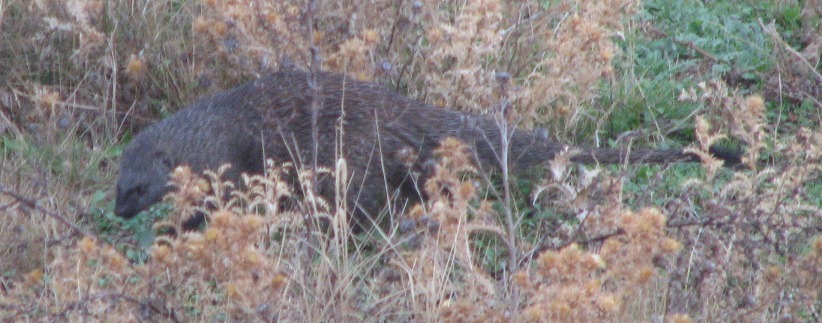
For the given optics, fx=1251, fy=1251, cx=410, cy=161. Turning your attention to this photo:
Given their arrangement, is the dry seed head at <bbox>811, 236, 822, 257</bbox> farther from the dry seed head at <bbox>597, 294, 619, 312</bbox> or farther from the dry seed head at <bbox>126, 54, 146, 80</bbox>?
the dry seed head at <bbox>126, 54, 146, 80</bbox>

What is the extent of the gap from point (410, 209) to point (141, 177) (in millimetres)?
994

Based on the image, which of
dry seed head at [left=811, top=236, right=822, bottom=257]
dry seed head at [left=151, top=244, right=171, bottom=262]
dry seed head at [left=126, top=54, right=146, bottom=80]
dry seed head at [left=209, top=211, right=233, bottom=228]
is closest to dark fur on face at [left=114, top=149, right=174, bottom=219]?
dry seed head at [left=126, top=54, right=146, bottom=80]

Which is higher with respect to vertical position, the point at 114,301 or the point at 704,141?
the point at 704,141

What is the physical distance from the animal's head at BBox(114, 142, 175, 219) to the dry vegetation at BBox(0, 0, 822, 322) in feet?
0.25

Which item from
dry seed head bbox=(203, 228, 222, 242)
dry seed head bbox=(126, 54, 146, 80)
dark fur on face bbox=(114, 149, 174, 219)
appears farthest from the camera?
dry seed head bbox=(126, 54, 146, 80)

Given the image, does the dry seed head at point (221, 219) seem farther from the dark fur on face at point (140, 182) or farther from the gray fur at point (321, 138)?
the dark fur on face at point (140, 182)

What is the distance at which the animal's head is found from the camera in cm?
439

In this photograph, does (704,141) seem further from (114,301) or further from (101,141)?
(101,141)

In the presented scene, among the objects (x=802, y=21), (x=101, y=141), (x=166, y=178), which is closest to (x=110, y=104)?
(x=101, y=141)

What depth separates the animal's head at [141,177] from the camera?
439 centimetres

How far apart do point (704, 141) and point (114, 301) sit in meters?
1.67

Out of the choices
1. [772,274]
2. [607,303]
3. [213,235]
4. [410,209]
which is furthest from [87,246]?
[772,274]

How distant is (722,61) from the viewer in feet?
17.4

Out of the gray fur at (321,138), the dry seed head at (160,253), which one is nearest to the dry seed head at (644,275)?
the dry seed head at (160,253)
